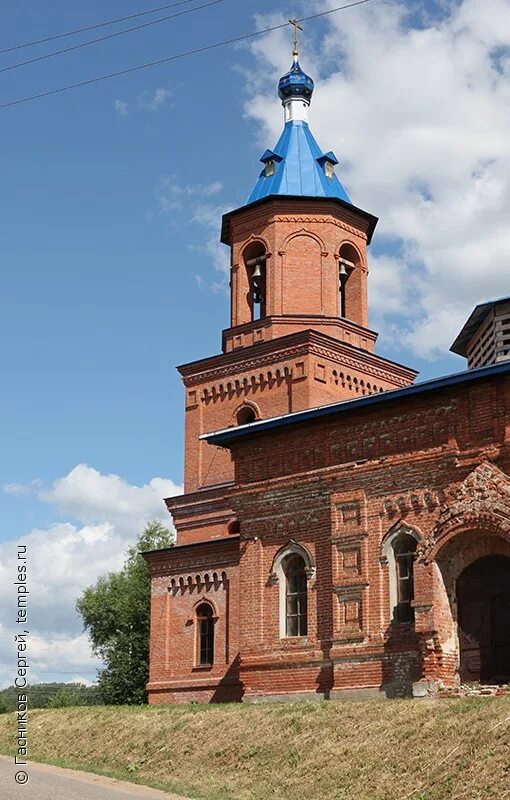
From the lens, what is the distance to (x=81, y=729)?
2219cm

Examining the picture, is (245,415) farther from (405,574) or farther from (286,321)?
(405,574)

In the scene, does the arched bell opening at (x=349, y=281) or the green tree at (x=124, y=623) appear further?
the green tree at (x=124, y=623)

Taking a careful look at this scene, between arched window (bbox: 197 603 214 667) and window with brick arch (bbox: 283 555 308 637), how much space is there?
243 inches

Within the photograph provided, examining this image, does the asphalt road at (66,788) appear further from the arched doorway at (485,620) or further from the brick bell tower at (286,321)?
the brick bell tower at (286,321)

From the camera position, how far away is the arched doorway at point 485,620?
61.7 feet

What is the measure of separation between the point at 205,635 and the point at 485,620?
985cm

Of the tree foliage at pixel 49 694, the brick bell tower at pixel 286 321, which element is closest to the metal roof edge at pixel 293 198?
the brick bell tower at pixel 286 321

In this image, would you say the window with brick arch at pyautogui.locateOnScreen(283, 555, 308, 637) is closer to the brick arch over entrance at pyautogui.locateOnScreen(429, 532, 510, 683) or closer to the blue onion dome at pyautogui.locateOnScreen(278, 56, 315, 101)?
the brick arch over entrance at pyautogui.locateOnScreen(429, 532, 510, 683)

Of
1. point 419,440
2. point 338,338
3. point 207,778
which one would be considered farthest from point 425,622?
point 338,338

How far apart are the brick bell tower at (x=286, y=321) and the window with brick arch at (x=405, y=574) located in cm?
829

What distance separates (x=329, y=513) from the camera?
20391 mm

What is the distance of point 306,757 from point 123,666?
23.4m

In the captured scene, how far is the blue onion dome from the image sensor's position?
31.6m

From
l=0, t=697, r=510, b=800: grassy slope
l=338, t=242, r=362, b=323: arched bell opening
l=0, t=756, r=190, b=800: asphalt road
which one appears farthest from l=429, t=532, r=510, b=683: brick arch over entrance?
l=338, t=242, r=362, b=323: arched bell opening
